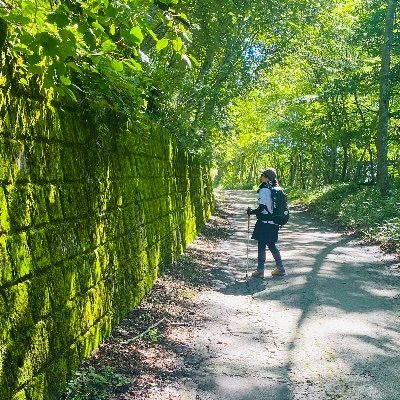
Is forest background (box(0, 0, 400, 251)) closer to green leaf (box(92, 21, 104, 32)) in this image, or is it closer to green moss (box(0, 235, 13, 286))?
green leaf (box(92, 21, 104, 32))

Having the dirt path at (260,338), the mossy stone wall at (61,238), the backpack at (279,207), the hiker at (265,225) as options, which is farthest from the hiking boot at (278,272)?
the mossy stone wall at (61,238)

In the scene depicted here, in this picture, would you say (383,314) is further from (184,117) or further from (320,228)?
(320,228)

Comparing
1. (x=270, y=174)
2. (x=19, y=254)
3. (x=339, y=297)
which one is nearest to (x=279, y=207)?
(x=270, y=174)

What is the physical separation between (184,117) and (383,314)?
7.50 metres

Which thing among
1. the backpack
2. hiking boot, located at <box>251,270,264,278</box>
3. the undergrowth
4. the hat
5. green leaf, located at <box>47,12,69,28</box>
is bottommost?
hiking boot, located at <box>251,270,264,278</box>

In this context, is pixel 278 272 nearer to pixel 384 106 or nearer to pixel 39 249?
pixel 39 249

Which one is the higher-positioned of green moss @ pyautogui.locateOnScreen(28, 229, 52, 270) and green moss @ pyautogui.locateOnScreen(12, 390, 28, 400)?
green moss @ pyautogui.locateOnScreen(28, 229, 52, 270)

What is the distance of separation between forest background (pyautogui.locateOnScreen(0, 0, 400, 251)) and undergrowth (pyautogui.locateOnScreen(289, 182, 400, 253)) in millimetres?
81

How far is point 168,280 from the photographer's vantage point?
9.09 metres

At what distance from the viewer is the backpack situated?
10.2m

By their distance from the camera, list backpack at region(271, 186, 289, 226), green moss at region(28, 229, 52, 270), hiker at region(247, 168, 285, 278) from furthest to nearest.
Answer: hiker at region(247, 168, 285, 278) → backpack at region(271, 186, 289, 226) → green moss at region(28, 229, 52, 270)

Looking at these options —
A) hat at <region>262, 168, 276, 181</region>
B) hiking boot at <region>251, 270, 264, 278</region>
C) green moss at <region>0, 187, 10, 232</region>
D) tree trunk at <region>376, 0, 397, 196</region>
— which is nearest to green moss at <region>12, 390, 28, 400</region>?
green moss at <region>0, 187, 10, 232</region>

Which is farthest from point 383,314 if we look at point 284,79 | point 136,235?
point 284,79

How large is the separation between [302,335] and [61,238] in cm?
380
